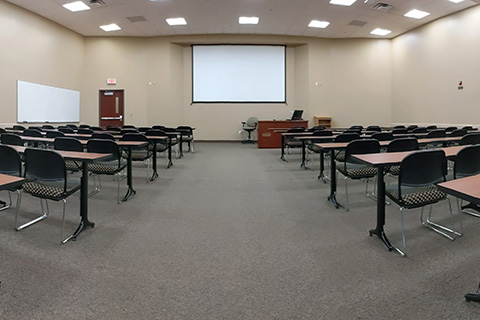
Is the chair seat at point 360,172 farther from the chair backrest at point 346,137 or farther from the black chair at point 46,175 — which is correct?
the black chair at point 46,175

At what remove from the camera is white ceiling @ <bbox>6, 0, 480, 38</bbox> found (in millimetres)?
8312

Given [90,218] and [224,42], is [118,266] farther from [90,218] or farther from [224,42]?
[224,42]

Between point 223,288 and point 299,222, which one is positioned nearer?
point 223,288

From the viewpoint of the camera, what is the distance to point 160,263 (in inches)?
86.1

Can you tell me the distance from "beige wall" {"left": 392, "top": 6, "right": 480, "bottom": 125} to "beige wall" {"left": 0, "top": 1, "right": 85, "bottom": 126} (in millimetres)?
12461

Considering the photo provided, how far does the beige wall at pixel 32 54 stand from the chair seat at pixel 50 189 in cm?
685

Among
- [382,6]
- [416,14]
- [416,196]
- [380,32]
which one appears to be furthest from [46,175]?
[380,32]

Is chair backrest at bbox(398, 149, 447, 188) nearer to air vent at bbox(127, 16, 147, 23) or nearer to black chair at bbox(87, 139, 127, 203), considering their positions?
black chair at bbox(87, 139, 127, 203)

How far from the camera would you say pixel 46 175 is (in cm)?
270

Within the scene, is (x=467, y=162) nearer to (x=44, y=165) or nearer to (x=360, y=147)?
(x=360, y=147)

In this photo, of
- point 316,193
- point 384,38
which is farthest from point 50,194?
point 384,38

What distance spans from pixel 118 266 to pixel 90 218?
1295 millimetres

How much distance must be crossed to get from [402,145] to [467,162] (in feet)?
3.17

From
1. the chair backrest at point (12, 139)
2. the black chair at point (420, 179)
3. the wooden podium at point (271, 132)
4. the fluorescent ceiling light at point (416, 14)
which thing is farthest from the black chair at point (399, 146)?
the fluorescent ceiling light at point (416, 14)
